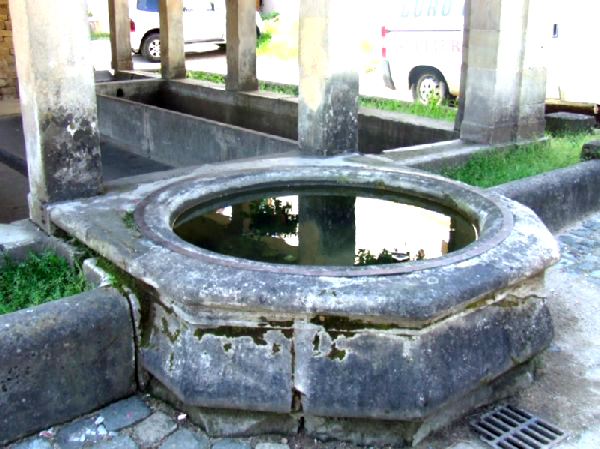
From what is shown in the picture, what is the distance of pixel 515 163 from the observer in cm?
648

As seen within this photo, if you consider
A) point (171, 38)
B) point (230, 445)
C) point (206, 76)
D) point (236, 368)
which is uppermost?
point (171, 38)

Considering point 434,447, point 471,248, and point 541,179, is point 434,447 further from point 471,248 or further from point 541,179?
point 541,179

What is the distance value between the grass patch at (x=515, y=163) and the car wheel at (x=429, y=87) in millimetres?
5052

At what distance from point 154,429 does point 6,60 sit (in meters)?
12.4

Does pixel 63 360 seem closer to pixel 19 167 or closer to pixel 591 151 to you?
pixel 591 151

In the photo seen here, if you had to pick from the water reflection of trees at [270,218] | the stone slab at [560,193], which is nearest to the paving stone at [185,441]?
the water reflection of trees at [270,218]

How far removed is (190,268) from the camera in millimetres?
3156

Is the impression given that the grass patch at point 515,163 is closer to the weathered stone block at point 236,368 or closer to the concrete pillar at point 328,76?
the concrete pillar at point 328,76

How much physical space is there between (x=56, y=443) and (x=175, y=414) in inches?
21.0

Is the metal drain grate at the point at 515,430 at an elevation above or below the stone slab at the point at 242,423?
below

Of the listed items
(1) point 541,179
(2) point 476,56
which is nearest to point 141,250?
(1) point 541,179

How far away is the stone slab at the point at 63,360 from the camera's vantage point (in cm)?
299

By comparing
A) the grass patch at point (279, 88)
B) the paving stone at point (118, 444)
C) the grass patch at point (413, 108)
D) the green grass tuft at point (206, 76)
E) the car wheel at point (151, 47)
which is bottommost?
the paving stone at point (118, 444)

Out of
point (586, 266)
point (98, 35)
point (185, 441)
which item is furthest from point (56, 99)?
point (98, 35)
